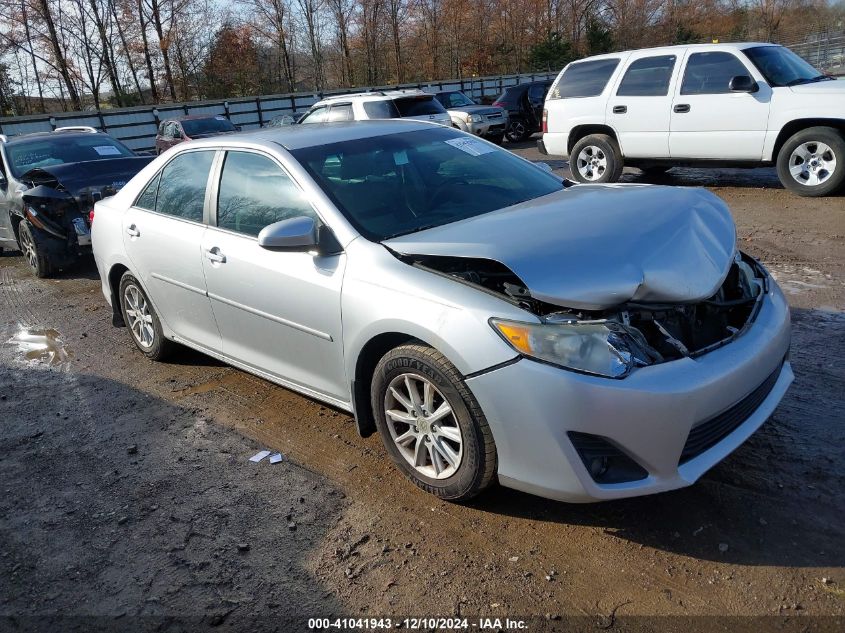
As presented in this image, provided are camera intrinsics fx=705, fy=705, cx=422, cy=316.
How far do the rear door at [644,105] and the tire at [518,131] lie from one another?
9870 mm

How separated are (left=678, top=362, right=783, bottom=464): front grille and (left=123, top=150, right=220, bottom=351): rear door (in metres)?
2.86

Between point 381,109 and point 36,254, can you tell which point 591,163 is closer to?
point 381,109

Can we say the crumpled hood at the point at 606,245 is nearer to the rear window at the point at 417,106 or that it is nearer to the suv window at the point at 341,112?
the rear window at the point at 417,106

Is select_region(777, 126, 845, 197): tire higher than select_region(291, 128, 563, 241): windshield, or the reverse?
select_region(291, 128, 563, 241): windshield

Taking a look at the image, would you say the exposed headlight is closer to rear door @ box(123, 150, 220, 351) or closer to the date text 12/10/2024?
the date text 12/10/2024

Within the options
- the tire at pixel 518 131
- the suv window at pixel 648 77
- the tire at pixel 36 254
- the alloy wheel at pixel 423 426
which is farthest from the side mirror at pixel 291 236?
the tire at pixel 518 131

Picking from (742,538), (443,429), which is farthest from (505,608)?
(742,538)

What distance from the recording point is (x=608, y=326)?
272 centimetres

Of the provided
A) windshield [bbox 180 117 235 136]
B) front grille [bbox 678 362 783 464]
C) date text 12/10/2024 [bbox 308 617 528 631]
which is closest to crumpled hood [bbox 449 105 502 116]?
windshield [bbox 180 117 235 136]

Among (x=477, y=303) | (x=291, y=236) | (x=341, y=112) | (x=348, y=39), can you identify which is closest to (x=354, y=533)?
(x=477, y=303)

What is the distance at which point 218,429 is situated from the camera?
417cm

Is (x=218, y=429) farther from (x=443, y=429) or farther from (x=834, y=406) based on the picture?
(x=834, y=406)

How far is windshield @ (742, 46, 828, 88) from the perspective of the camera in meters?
8.90

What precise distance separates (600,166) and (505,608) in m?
9.00
